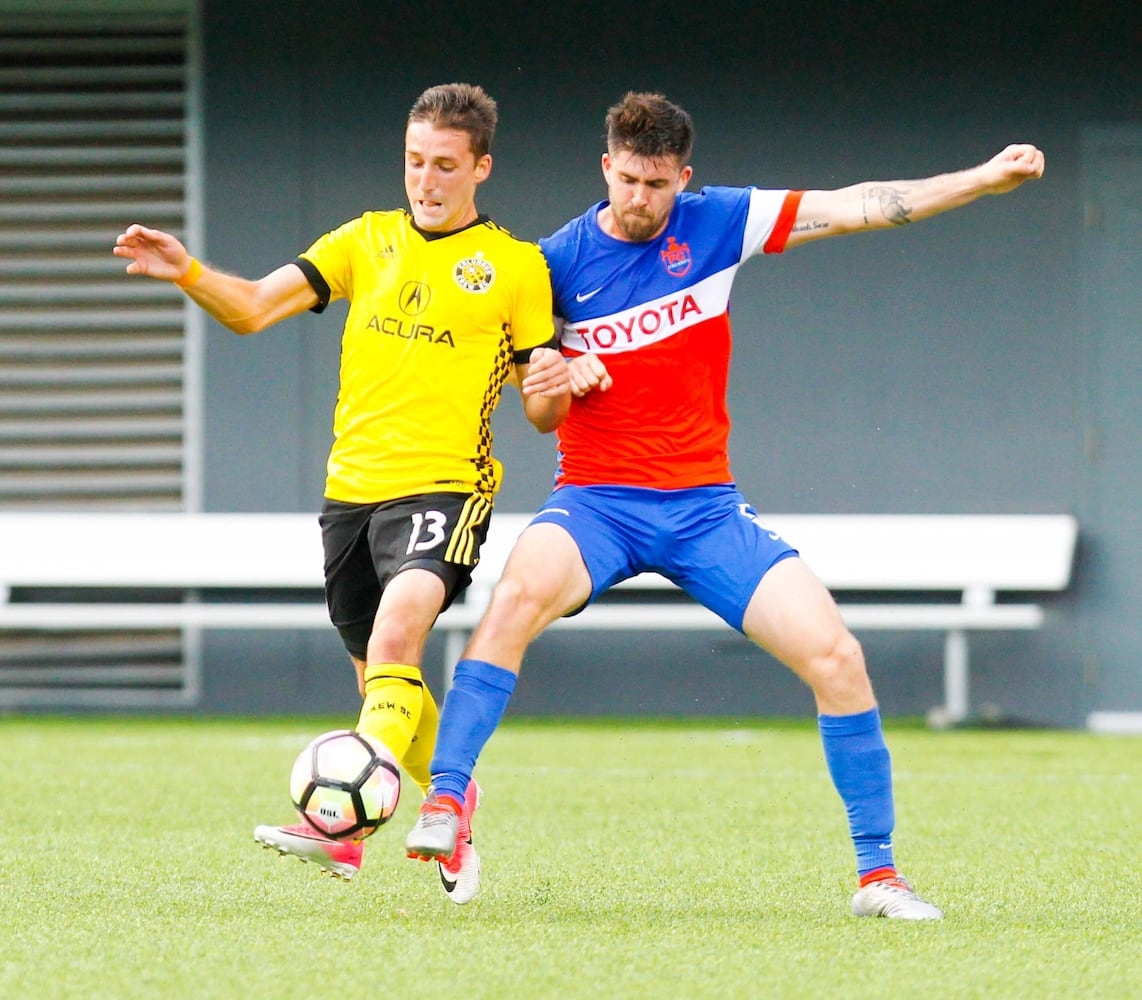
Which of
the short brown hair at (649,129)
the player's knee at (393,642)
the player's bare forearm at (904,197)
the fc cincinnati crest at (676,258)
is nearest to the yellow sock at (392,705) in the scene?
the player's knee at (393,642)

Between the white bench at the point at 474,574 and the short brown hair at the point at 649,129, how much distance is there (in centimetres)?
571

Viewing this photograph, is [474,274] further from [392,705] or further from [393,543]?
[392,705]

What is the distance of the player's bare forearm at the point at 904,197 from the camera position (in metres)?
4.11

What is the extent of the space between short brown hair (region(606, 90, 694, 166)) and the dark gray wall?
6.19m

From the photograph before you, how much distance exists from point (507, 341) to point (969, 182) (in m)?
1.20

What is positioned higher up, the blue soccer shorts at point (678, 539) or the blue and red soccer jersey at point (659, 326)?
the blue and red soccer jersey at point (659, 326)

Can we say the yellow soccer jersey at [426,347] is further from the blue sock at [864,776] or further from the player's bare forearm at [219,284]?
the blue sock at [864,776]

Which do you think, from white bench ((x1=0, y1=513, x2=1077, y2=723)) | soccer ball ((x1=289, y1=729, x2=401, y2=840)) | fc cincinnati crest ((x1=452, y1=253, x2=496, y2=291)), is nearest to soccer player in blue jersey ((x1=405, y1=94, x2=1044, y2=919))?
soccer ball ((x1=289, y1=729, x2=401, y2=840))

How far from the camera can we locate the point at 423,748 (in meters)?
4.73

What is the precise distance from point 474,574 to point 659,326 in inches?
230

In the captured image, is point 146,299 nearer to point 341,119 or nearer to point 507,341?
point 341,119

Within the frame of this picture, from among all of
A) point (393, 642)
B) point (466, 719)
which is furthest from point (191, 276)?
point (466, 719)

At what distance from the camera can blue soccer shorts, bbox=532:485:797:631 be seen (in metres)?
4.24

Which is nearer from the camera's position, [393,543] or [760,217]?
[393,543]
